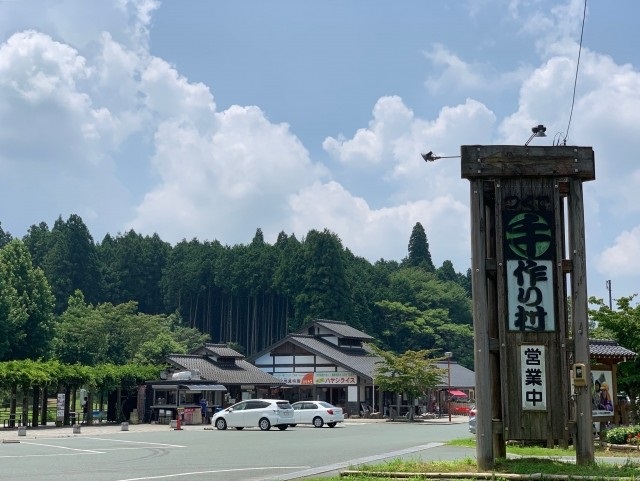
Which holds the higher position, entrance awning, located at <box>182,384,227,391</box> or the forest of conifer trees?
the forest of conifer trees

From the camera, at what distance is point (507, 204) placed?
14.1m

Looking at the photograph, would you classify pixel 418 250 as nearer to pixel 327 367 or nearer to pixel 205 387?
pixel 327 367

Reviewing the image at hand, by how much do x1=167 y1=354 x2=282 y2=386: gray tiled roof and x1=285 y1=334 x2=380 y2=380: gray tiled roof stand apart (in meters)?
3.92

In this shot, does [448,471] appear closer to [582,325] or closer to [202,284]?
[582,325]

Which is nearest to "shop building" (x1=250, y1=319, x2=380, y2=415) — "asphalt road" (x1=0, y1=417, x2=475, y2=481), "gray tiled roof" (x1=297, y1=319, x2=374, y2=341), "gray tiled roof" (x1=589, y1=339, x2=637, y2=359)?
"gray tiled roof" (x1=297, y1=319, x2=374, y2=341)

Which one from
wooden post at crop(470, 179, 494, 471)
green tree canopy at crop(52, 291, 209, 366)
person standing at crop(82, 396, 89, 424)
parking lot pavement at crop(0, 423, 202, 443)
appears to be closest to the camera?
wooden post at crop(470, 179, 494, 471)

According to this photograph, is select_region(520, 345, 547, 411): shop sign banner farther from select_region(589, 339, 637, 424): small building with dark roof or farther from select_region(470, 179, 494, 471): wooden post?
select_region(589, 339, 637, 424): small building with dark roof

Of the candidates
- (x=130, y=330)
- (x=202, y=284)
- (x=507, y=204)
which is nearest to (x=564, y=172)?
(x=507, y=204)

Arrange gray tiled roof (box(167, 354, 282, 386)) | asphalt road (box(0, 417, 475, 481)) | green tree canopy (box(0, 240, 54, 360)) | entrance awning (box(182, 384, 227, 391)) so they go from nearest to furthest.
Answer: asphalt road (box(0, 417, 475, 481)) → entrance awning (box(182, 384, 227, 391)) → gray tiled roof (box(167, 354, 282, 386)) → green tree canopy (box(0, 240, 54, 360))

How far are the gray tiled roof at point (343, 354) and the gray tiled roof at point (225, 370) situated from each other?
3923 millimetres

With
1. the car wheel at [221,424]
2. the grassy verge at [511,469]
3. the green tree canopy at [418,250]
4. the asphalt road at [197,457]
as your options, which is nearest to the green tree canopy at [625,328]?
the asphalt road at [197,457]

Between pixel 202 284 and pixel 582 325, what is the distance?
322 feet

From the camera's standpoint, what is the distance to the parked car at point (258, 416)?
Result: 3828 cm

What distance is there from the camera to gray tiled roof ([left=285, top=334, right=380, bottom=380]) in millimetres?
58156
